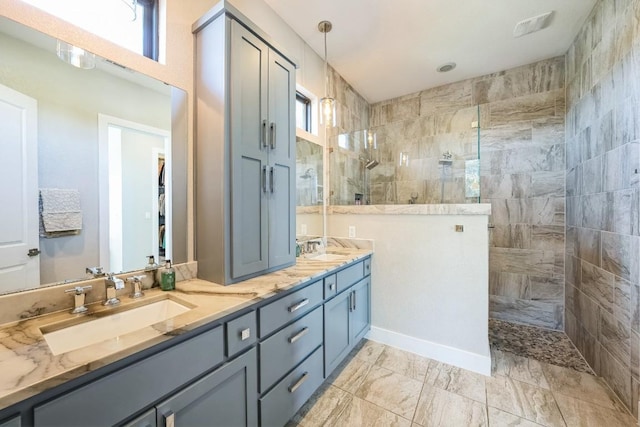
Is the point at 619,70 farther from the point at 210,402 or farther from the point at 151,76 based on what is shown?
the point at 210,402

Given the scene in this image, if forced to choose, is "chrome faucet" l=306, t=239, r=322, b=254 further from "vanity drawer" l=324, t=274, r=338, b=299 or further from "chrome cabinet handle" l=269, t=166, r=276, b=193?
"chrome cabinet handle" l=269, t=166, r=276, b=193

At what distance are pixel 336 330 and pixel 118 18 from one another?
2.22m

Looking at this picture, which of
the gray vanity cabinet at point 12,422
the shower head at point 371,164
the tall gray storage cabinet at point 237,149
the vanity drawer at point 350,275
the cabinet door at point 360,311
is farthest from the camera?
the shower head at point 371,164

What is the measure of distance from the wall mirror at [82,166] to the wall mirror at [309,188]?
40.4 inches

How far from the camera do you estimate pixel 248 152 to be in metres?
1.46

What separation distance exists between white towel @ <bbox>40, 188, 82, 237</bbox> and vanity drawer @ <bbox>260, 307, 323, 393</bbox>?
1.01 meters

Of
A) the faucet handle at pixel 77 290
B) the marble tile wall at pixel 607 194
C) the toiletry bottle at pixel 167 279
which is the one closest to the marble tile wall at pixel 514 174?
the marble tile wall at pixel 607 194

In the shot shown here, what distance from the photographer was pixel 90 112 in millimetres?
1168

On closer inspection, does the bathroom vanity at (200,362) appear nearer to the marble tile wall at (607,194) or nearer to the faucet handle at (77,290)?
the faucet handle at (77,290)

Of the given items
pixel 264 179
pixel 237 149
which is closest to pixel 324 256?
pixel 264 179

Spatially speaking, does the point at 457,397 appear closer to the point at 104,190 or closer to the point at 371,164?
the point at 371,164

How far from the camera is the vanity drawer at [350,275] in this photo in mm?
1928

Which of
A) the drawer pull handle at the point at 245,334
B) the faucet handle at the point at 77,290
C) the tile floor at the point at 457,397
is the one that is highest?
the faucet handle at the point at 77,290

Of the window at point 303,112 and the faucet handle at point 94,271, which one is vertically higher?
the window at point 303,112
